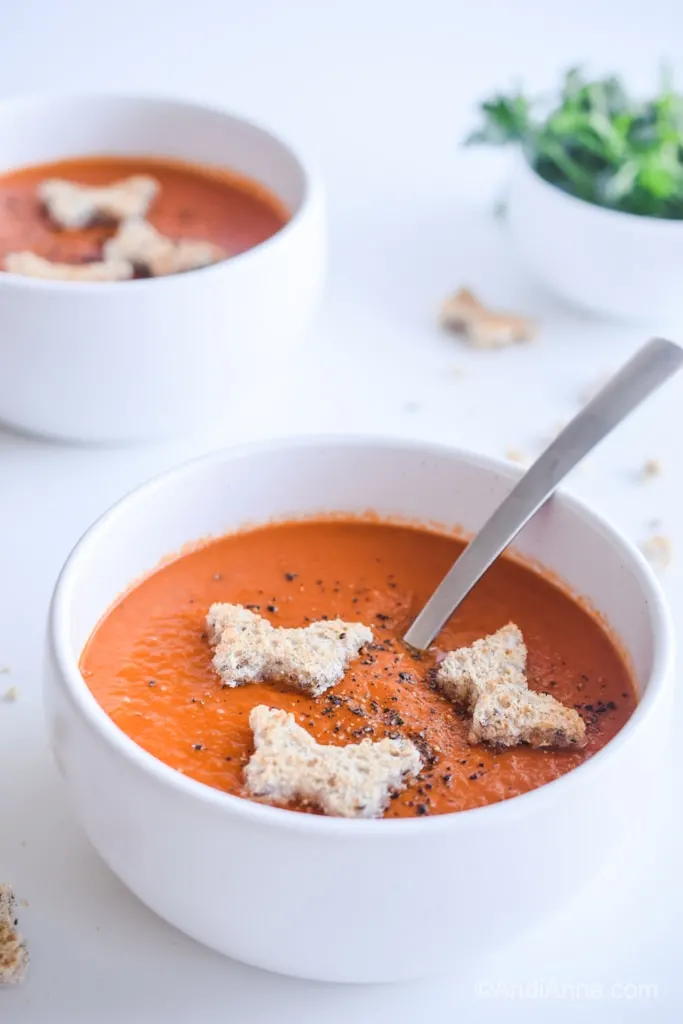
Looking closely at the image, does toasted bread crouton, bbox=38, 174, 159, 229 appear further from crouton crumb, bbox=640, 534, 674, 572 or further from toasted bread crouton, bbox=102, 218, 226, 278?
crouton crumb, bbox=640, 534, 674, 572

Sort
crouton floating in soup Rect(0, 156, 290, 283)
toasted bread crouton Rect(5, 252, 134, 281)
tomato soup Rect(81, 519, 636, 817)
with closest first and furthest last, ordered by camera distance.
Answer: tomato soup Rect(81, 519, 636, 817) < toasted bread crouton Rect(5, 252, 134, 281) < crouton floating in soup Rect(0, 156, 290, 283)

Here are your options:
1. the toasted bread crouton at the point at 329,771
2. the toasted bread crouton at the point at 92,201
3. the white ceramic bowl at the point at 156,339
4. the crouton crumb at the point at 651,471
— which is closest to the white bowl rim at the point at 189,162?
the white ceramic bowl at the point at 156,339

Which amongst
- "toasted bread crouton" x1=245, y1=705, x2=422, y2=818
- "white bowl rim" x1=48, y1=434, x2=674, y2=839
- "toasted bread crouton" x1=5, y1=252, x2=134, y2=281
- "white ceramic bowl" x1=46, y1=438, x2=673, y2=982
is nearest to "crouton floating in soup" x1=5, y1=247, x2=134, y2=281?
"toasted bread crouton" x1=5, y1=252, x2=134, y2=281

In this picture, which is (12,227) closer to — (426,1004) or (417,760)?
(417,760)

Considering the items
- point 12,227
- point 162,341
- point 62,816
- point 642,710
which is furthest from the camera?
point 12,227

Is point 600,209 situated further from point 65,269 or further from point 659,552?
point 65,269

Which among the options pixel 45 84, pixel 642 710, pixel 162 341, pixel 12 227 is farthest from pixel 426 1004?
pixel 45 84
